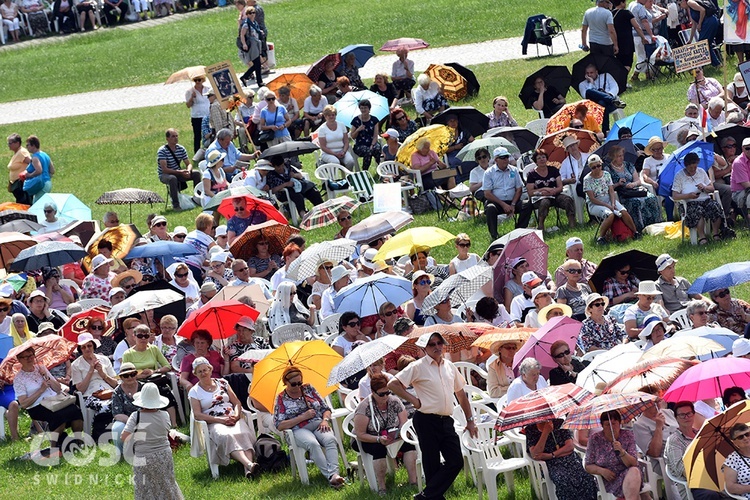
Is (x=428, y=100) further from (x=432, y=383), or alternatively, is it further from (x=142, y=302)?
(x=432, y=383)

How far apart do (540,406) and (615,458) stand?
2.24 ft

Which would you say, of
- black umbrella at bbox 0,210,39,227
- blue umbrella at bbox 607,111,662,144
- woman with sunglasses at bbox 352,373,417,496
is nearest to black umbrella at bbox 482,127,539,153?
blue umbrella at bbox 607,111,662,144

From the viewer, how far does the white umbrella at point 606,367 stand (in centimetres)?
1196

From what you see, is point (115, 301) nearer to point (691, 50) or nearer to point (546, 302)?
point (546, 302)

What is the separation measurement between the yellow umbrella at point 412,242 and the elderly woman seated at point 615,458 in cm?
575

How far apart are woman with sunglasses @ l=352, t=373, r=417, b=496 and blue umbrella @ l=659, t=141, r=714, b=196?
22.8ft

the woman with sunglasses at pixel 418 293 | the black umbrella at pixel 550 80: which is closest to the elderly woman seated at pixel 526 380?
the woman with sunglasses at pixel 418 293

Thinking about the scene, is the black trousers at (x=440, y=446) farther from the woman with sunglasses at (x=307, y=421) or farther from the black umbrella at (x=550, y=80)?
the black umbrella at (x=550, y=80)

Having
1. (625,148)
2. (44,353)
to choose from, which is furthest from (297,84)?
(44,353)

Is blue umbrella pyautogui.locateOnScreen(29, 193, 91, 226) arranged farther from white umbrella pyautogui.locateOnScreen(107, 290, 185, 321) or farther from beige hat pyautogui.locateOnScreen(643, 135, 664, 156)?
beige hat pyautogui.locateOnScreen(643, 135, 664, 156)

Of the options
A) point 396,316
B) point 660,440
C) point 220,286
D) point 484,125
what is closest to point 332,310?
point 396,316

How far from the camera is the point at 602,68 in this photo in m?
23.7

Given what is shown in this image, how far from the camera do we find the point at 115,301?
54.1ft

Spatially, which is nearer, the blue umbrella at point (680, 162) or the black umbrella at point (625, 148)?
the blue umbrella at point (680, 162)
